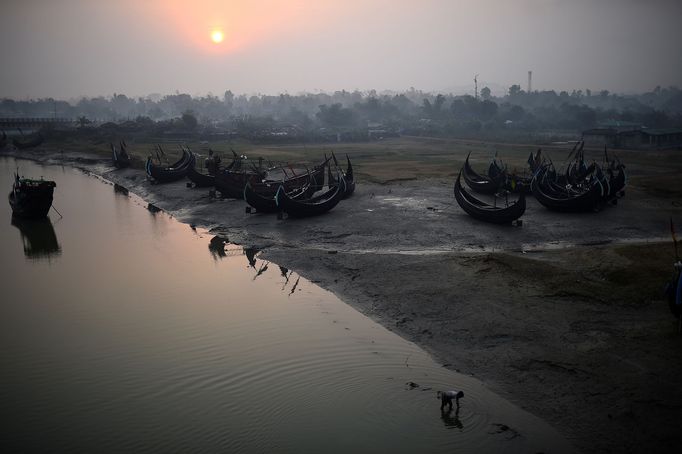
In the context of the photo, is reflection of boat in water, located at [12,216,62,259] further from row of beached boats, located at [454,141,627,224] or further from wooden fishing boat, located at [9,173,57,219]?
row of beached boats, located at [454,141,627,224]

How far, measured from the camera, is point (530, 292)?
1312 cm

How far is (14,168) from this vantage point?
46.6m

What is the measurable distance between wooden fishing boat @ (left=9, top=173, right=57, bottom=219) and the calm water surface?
23.4 ft

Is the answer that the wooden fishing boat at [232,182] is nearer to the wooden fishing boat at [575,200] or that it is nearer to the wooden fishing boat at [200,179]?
the wooden fishing boat at [200,179]

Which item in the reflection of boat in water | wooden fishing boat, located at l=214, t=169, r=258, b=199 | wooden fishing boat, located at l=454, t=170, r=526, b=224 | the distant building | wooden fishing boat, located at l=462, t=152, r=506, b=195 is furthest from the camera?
the distant building

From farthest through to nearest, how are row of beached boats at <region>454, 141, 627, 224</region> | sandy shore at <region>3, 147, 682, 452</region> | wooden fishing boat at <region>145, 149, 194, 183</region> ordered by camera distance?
wooden fishing boat at <region>145, 149, 194, 183</region>
row of beached boats at <region>454, 141, 627, 224</region>
sandy shore at <region>3, 147, 682, 452</region>

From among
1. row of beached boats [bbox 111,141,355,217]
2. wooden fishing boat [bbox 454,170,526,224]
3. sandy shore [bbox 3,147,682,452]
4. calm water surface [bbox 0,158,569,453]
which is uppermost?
row of beached boats [bbox 111,141,355,217]

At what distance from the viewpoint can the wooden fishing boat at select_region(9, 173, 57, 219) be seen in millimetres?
23734

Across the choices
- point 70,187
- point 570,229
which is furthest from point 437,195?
point 70,187

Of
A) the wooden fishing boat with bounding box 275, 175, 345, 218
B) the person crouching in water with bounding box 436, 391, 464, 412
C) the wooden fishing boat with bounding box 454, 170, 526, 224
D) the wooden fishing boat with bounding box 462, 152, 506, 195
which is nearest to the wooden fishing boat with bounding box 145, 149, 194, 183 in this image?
the wooden fishing boat with bounding box 275, 175, 345, 218

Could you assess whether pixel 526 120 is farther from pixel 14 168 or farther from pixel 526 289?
pixel 526 289

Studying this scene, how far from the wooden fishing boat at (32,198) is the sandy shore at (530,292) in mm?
6505

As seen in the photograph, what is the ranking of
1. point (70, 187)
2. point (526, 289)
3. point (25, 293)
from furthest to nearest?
1. point (70, 187)
2. point (25, 293)
3. point (526, 289)

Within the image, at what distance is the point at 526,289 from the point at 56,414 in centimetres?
1010
